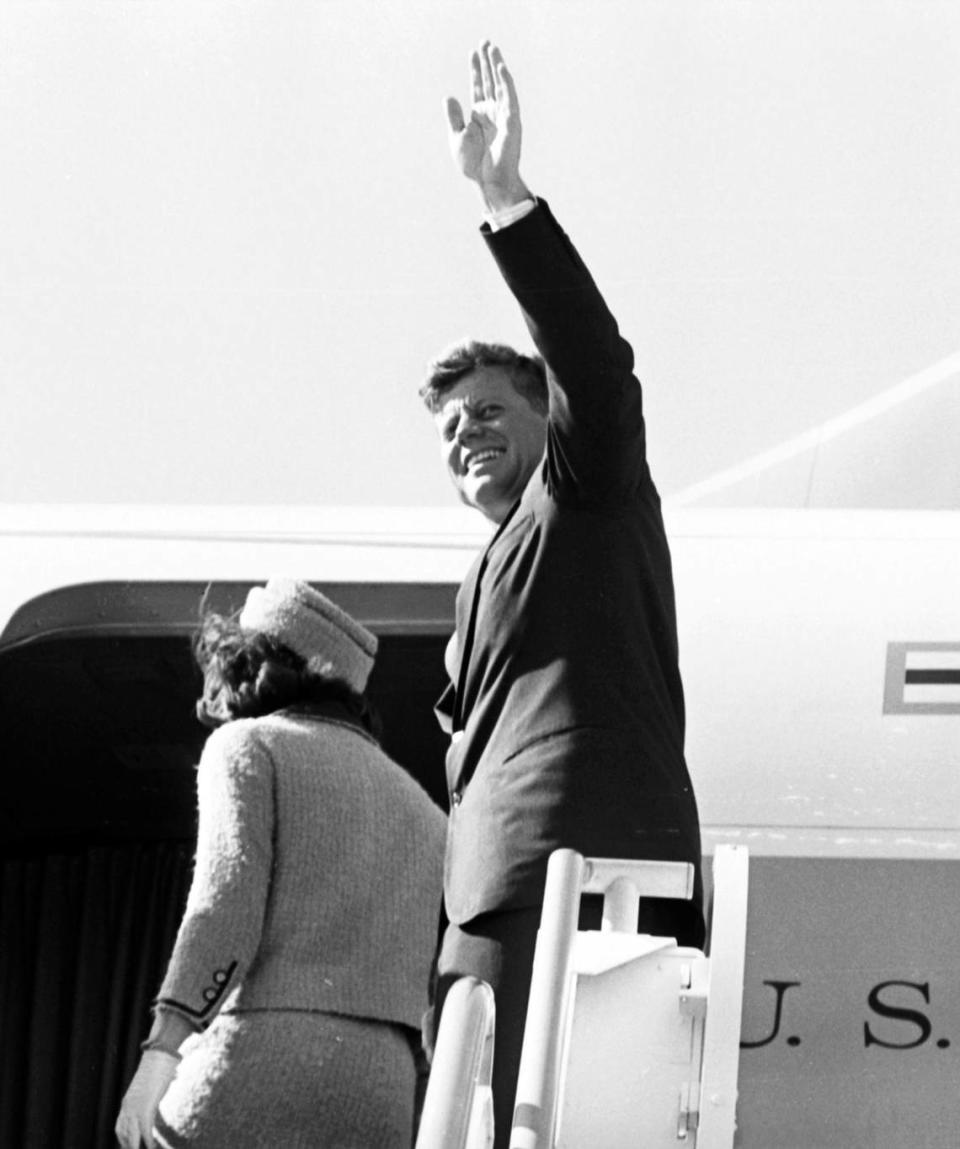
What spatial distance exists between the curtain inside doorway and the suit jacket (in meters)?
2.15

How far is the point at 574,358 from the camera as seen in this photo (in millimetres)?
2123

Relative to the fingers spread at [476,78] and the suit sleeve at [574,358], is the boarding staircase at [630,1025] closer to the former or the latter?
the suit sleeve at [574,358]

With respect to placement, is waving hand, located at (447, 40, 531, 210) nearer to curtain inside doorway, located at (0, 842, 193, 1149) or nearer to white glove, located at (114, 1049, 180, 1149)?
white glove, located at (114, 1049, 180, 1149)

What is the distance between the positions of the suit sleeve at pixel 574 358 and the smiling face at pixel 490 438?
0.69 feet

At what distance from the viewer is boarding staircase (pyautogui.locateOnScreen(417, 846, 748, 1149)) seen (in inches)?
60.9

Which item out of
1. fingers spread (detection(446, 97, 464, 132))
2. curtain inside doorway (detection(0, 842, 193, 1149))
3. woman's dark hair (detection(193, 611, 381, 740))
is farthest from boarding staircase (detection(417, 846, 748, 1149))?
curtain inside doorway (detection(0, 842, 193, 1149))

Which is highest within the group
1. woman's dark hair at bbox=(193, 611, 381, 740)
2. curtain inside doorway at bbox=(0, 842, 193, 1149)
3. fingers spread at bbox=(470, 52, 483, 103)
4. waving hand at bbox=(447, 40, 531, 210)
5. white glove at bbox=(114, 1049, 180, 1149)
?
fingers spread at bbox=(470, 52, 483, 103)

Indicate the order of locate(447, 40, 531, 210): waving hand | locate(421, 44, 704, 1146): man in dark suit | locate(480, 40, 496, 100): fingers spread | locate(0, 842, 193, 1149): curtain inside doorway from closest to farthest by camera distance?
locate(421, 44, 704, 1146): man in dark suit, locate(447, 40, 531, 210): waving hand, locate(480, 40, 496, 100): fingers spread, locate(0, 842, 193, 1149): curtain inside doorway

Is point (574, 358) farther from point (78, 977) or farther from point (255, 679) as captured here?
point (78, 977)

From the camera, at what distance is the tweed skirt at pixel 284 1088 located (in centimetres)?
191

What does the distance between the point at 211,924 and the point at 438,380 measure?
79 cm

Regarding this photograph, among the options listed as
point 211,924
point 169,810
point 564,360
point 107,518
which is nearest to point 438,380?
point 564,360

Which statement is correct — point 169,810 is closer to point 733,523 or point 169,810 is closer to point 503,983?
point 733,523

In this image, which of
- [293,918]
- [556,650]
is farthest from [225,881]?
[556,650]
